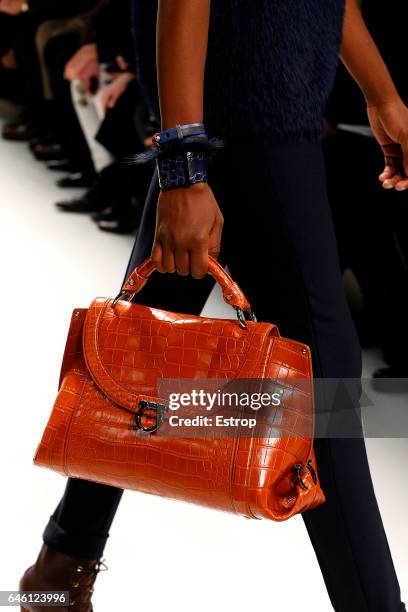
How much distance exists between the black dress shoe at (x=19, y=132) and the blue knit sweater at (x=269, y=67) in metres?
3.85

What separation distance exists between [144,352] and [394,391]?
1278 millimetres

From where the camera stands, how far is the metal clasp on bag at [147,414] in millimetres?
942

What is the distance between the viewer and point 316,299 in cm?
96

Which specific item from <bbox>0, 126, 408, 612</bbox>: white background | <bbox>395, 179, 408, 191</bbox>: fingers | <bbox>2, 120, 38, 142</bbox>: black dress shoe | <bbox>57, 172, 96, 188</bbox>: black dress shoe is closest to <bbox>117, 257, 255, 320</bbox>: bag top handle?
<bbox>395, 179, 408, 191</bbox>: fingers

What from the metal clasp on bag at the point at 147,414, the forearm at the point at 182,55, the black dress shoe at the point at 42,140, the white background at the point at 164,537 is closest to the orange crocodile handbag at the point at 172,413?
the metal clasp on bag at the point at 147,414

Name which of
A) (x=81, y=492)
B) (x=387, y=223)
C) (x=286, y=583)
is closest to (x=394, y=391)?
(x=387, y=223)

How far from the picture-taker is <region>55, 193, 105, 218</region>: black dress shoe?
140 inches

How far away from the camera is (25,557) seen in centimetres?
145

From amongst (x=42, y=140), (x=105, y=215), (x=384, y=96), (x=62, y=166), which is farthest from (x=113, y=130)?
(x=384, y=96)

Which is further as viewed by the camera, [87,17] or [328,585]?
[87,17]

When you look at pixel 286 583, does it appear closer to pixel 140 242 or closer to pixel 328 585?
pixel 328 585

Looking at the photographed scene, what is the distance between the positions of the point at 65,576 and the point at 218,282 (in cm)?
45

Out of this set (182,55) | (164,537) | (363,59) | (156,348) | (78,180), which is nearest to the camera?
(182,55)

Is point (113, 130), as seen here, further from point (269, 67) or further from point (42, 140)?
point (269, 67)
